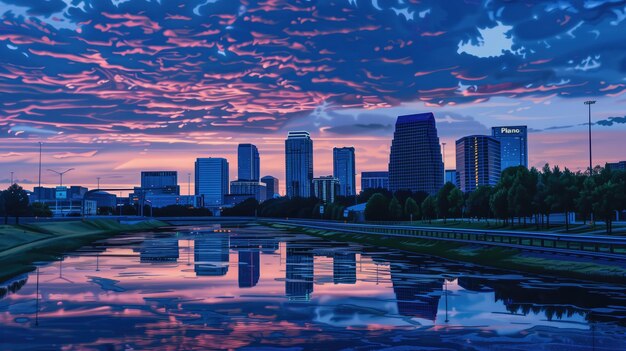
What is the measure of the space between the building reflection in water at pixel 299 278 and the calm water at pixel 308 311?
3.7 inches

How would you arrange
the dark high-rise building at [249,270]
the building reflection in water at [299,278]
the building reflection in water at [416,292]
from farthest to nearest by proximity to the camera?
the dark high-rise building at [249,270], the building reflection in water at [299,278], the building reflection in water at [416,292]

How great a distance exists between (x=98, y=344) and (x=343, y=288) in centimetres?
1414

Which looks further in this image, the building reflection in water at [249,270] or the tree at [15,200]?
the tree at [15,200]

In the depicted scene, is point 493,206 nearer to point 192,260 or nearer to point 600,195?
point 600,195

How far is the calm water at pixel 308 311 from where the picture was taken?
671 inches

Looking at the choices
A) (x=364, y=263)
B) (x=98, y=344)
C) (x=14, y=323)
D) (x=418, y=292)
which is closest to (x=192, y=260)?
(x=364, y=263)

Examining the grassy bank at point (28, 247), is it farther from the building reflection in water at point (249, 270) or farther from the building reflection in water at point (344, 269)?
the building reflection in water at point (344, 269)

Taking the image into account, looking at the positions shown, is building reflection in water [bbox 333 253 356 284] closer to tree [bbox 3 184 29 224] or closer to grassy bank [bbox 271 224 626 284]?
grassy bank [bbox 271 224 626 284]

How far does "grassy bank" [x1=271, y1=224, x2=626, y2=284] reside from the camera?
3175 cm

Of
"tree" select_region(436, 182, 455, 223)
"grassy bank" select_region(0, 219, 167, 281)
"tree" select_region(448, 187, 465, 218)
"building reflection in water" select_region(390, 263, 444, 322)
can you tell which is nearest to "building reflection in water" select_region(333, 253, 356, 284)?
"building reflection in water" select_region(390, 263, 444, 322)

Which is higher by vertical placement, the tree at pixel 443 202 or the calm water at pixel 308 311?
the tree at pixel 443 202

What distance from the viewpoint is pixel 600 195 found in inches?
2665

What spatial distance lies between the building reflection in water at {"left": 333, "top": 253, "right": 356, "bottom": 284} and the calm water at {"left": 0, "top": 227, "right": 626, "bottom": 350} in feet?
0.37

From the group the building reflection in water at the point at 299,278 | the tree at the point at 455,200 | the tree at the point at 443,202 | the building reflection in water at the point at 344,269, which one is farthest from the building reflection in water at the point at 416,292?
the tree at the point at 443,202
